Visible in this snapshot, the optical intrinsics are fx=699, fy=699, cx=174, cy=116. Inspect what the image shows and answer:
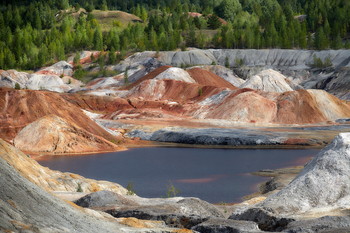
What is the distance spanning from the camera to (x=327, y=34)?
183000mm

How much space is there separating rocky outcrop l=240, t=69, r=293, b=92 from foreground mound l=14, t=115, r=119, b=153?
59735 millimetres

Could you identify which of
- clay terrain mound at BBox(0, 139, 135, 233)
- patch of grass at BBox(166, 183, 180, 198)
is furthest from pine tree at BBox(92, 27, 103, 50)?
clay terrain mound at BBox(0, 139, 135, 233)

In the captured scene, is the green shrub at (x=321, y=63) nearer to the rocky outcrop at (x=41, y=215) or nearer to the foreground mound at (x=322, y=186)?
the foreground mound at (x=322, y=186)

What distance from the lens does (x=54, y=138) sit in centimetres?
7794

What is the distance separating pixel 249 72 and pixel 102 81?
109 feet

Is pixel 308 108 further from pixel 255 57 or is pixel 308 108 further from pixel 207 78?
pixel 255 57

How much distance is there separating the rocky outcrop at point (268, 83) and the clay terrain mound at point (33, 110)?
52.0 metres

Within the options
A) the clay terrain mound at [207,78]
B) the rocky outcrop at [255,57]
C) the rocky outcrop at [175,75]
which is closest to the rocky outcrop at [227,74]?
the clay terrain mound at [207,78]

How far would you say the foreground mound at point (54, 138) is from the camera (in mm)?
76812

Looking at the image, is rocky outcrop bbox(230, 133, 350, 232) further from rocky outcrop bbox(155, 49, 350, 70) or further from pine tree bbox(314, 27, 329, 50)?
pine tree bbox(314, 27, 329, 50)

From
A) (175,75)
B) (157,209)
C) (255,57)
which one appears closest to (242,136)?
(175,75)

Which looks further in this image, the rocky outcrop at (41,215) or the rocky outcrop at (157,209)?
the rocky outcrop at (157,209)

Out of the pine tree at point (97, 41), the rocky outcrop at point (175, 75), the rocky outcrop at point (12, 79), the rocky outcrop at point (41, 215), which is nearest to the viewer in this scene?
the rocky outcrop at point (41, 215)

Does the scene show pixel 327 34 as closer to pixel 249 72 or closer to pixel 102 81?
pixel 249 72
